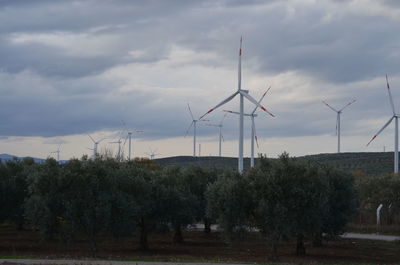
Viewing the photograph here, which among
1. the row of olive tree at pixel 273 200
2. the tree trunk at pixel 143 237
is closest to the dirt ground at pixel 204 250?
the tree trunk at pixel 143 237

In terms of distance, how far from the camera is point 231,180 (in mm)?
47750

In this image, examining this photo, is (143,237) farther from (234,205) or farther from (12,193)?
(12,193)

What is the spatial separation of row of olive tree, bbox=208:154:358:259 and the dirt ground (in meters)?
2.13

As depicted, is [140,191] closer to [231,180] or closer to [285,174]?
[231,180]

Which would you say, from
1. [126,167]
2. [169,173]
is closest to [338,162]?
[169,173]

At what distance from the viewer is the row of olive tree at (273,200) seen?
45750 millimetres

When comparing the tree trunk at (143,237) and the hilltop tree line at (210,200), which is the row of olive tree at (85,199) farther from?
the tree trunk at (143,237)

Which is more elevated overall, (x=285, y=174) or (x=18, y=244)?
(x=285, y=174)

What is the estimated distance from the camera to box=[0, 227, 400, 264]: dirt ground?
48.2m

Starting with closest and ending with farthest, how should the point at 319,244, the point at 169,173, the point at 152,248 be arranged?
1. the point at 152,248
2. the point at 319,244
3. the point at 169,173

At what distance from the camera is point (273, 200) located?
45938mm

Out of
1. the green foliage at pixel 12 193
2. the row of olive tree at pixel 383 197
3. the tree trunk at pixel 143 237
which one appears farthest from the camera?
the row of olive tree at pixel 383 197

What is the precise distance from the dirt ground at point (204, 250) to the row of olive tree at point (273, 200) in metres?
2.13

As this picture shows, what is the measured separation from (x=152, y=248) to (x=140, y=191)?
5941 mm
